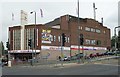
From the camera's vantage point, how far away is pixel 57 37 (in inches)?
3629

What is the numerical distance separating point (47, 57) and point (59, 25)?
15.8 metres

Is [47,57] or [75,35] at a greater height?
[75,35]

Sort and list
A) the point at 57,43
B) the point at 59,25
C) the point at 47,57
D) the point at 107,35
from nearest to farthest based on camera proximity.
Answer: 1. the point at 47,57
2. the point at 57,43
3. the point at 59,25
4. the point at 107,35

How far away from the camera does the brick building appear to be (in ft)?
283

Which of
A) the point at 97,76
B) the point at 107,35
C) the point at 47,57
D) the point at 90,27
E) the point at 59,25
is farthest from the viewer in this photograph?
the point at 107,35

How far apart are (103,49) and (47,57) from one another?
34.5 meters

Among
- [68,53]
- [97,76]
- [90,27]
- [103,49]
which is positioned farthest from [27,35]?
[97,76]

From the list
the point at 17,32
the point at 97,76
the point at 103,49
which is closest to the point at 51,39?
the point at 17,32

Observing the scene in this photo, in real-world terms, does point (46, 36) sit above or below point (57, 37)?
above

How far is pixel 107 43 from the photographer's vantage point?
390 ft

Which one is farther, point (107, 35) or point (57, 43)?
point (107, 35)

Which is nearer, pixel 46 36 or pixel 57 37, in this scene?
pixel 46 36

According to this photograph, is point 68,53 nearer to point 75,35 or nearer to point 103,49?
point 75,35

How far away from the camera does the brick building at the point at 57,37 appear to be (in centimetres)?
8638
